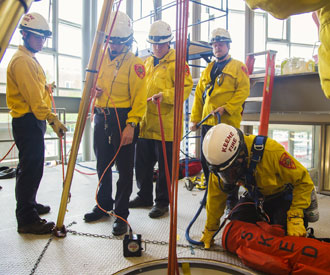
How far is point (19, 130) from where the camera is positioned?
2.06 metres

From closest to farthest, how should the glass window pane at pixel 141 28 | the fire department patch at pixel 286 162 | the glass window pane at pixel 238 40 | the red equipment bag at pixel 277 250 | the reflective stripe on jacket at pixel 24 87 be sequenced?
the red equipment bag at pixel 277 250 < the fire department patch at pixel 286 162 < the reflective stripe on jacket at pixel 24 87 < the glass window pane at pixel 238 40 < the glass window pane at pixel 141 28

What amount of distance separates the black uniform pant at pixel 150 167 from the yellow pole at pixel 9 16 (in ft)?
6.90

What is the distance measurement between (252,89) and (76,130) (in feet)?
9.11

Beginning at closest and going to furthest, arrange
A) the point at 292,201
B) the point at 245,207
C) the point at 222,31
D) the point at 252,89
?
1. the point at 292,201
2. the point at 245,207
3. the point at 222,31
4. the point at 252,89

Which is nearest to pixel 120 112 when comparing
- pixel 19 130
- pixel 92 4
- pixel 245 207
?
pixel 19 130

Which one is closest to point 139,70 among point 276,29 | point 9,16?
point 9,16

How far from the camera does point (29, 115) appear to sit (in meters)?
2.06

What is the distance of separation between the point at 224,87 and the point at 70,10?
5.67 meters

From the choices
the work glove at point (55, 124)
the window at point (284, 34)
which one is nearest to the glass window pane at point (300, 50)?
the window at point (284, 34)

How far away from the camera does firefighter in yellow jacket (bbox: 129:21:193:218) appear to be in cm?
250

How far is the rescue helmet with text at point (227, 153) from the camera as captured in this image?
1.54 metres

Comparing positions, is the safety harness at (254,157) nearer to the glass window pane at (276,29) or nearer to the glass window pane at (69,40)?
the glass window pane at (276,29)

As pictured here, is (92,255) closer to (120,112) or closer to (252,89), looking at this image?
(120,112)

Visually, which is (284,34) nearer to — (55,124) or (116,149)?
(116,149)
